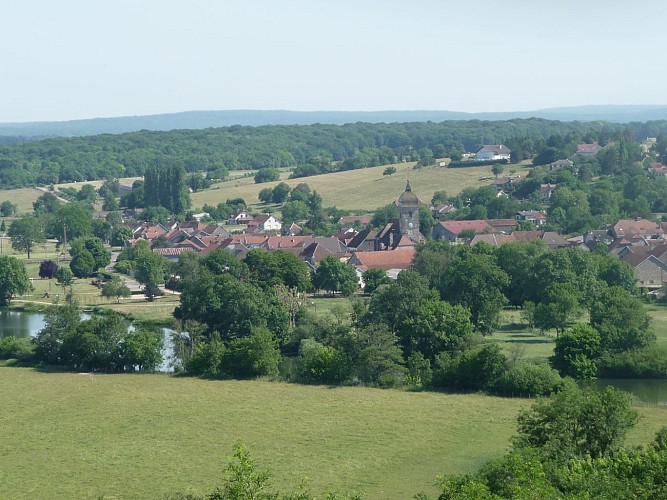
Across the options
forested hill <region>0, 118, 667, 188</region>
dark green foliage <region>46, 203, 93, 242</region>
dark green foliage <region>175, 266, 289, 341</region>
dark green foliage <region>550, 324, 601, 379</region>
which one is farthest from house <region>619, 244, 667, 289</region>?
forested hill <region>0, 118, 667, 188</region>

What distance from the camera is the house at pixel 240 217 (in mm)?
80438

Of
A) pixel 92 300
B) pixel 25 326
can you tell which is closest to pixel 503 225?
pixel 92 300

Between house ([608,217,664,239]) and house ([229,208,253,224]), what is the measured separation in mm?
26333

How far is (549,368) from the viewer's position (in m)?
31.2

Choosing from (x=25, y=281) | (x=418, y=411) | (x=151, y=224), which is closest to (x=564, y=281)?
(x=418, y=411)

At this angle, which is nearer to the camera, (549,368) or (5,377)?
(549,368)

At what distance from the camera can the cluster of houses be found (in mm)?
55812

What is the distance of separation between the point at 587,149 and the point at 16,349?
6679 cm

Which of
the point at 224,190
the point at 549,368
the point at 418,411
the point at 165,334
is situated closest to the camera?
the point at 418,411

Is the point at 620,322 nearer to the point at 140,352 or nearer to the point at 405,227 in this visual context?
the point at 140,352

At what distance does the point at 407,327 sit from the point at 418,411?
22.4ft

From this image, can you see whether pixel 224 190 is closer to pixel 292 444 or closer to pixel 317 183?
pixel 317 183

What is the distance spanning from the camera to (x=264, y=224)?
76562mm

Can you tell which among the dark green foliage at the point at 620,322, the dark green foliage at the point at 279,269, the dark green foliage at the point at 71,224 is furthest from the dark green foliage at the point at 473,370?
the dark green foliage at the point at 71,224
